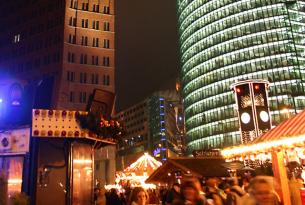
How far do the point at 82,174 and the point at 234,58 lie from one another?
8285cm

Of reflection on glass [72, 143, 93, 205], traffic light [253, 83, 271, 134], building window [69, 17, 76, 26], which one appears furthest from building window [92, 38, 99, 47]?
reflection on glass [72, 143, 93, 205]

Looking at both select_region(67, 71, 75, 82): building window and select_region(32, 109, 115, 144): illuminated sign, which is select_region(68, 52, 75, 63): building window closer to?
select_region(67, 71, 75, 82): building window

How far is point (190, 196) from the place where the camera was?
4.91 meters

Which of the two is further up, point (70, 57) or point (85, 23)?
point (85, 23)

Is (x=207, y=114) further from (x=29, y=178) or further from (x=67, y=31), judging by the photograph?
(x=29, y=178)

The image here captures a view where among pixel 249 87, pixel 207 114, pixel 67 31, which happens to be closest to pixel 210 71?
pixel 207 114

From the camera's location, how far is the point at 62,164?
1195 centimetres

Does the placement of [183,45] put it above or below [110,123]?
above

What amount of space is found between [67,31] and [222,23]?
157 ft

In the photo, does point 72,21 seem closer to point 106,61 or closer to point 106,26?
point 106,26

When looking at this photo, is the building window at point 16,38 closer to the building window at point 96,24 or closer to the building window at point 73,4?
the building window at point 73,4

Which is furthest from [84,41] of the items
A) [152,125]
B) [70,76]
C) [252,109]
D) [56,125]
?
[152,125]

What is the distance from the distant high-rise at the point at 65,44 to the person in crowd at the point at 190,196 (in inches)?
2101

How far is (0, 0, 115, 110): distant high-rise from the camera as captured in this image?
60000 mm
